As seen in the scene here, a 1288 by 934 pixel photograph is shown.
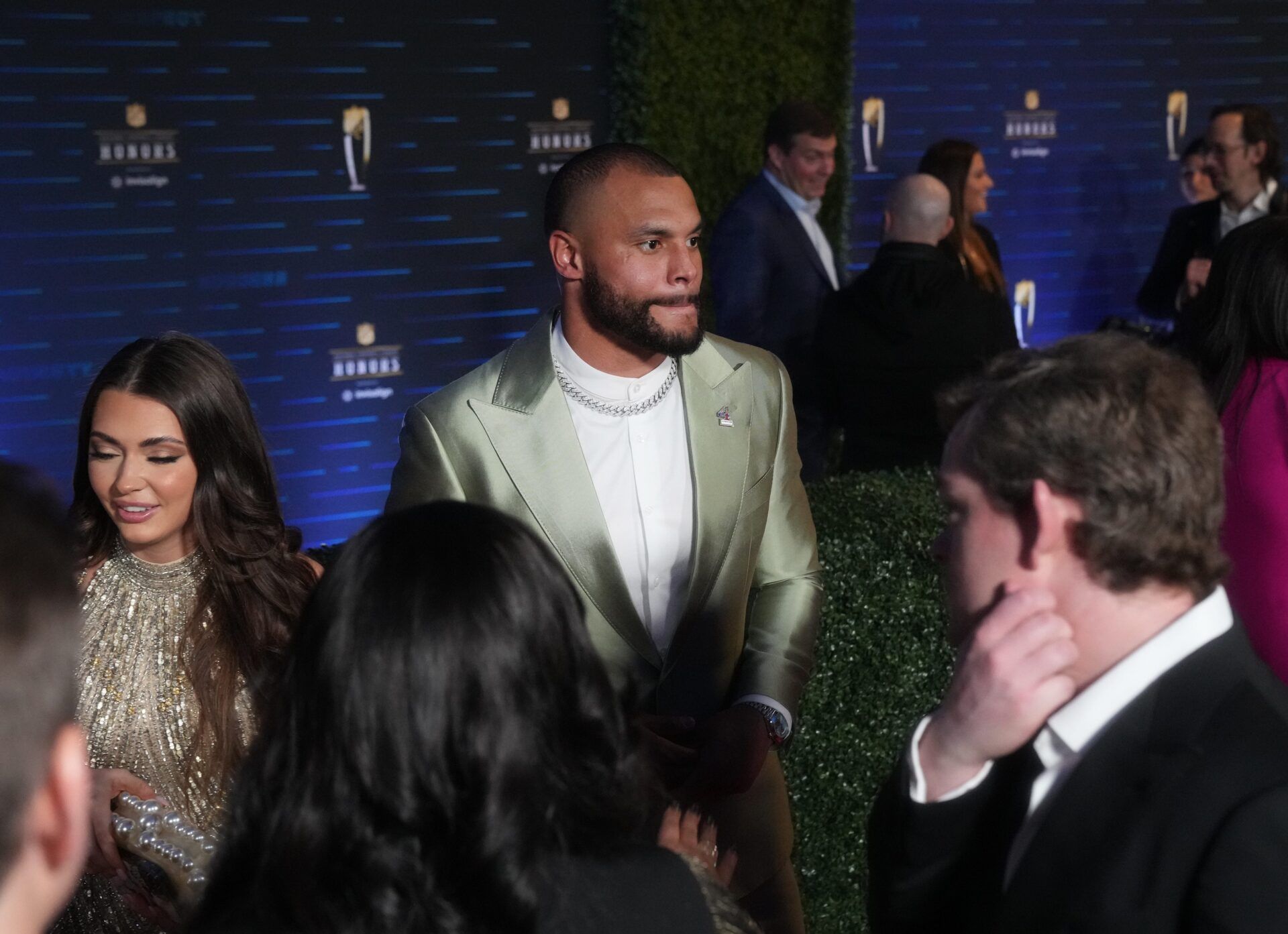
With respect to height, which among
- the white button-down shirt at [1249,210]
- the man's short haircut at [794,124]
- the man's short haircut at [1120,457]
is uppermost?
the man's short haircut at [794,124]

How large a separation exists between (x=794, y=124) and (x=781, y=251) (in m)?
0.62

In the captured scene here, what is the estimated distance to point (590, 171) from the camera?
2883mm

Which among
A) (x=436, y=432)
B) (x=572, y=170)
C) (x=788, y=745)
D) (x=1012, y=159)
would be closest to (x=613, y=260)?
(x=572, y=170)

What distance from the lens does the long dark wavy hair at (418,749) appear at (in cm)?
133

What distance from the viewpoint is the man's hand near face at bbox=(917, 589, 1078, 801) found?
4.93 ft

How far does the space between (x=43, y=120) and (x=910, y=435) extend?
12.9ft

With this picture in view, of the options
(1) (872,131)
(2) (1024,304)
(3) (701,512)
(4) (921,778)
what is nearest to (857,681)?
(3) (701,512)

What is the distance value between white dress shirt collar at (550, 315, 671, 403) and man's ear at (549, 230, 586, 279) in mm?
155

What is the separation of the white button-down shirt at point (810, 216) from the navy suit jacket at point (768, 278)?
0.04 metres

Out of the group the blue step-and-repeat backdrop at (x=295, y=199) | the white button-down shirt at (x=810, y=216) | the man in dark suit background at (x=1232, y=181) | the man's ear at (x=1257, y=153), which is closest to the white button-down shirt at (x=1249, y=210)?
the man in dark suit background at (x=1232, y=181)

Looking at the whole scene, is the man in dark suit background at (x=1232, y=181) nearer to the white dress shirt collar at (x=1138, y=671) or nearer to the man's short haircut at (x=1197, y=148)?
the man's short haircut at (x=1197, y=148)

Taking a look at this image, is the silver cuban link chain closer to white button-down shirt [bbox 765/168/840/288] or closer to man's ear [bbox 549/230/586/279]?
man's ear [bbox 549/230/586/279]

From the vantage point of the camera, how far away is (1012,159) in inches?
338

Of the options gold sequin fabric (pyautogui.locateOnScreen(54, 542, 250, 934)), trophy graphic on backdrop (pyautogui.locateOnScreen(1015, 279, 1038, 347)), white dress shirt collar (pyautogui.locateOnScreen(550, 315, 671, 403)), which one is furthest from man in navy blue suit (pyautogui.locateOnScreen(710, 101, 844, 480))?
gold sequin fabric (pyautogui.locateOnScreen(54, 542, 250, 934))
